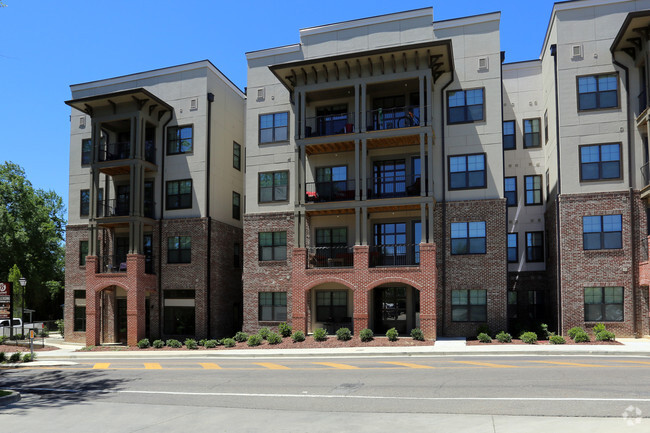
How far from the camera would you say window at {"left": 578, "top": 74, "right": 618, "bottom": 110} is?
27.6m

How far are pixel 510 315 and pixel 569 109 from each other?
1229 cm

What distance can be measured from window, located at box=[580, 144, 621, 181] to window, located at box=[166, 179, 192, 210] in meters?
21.6

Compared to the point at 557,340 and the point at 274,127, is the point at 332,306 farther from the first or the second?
the point at 557,340

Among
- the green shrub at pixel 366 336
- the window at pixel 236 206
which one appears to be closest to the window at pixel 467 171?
the green shrub at pixel 366 336

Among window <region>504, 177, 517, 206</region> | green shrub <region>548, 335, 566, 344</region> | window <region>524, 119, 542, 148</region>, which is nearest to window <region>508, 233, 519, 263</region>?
window <region>504, 177, 517, 206</region>

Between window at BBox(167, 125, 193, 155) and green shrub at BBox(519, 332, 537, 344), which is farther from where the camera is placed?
window at BBox(167, 125, 193, 155)

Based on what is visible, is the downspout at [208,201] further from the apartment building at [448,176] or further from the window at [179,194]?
the apartment building at [448,176]

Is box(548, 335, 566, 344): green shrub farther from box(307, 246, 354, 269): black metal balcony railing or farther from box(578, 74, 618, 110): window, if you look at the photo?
box(578, 74, 618, 110): window

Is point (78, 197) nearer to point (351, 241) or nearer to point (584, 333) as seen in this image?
point (351, 241)

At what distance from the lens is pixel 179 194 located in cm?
3422

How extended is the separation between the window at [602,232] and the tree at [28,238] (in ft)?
140

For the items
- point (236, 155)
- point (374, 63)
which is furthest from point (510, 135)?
point (236, 155)

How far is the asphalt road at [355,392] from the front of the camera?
11336mm

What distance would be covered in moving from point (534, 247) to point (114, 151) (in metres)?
26.3
